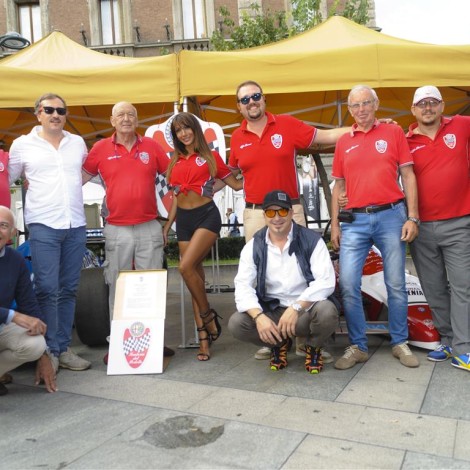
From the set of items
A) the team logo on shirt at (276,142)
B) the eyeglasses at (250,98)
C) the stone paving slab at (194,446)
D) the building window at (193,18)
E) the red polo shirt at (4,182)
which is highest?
the building window at (193,18)

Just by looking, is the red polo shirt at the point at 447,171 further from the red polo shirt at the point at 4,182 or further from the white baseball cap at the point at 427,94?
the red polo shirt at the point at 4,182

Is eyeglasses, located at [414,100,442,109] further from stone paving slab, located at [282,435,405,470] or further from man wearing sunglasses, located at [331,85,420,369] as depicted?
stone paving slab, located at [282,435,405,470]

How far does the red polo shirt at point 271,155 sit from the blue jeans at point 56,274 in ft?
4.38

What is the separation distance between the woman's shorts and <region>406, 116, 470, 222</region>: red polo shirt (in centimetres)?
155

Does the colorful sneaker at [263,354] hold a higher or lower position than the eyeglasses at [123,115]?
lower

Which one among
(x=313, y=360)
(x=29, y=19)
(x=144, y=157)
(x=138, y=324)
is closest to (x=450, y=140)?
(x=313, y=360)

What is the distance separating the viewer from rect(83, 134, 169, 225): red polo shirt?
3910 millimetres

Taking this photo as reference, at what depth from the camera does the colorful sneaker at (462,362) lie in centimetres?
338

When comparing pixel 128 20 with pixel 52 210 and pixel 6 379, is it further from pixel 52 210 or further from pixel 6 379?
pixel 6 379

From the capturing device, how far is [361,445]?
7.67ft

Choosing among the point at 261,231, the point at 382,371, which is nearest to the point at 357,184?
the point at 261,231

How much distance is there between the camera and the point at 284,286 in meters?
3.51

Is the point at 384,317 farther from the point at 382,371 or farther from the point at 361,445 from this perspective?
the point at 361,445

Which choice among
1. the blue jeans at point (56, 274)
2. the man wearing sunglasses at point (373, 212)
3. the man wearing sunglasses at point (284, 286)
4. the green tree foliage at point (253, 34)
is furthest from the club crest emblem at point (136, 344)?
the green tree foliage at point (253, 34)
